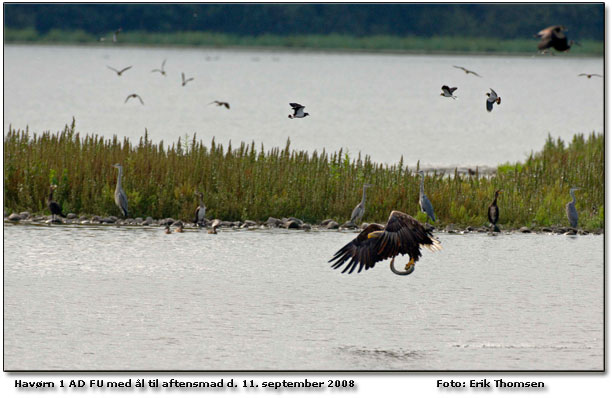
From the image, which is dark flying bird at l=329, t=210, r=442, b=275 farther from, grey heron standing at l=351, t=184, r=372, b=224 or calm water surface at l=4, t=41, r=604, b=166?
calm water surface at l=4, t=41, r=604, b=166

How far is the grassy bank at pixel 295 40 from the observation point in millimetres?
88938

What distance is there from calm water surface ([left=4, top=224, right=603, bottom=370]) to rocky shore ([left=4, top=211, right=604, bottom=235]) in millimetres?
415

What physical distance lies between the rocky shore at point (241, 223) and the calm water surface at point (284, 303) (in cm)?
41

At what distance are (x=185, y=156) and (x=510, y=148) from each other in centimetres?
2150

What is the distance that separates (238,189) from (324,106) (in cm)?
4041

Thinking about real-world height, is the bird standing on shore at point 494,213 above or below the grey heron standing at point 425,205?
below

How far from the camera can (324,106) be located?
60.4 metres

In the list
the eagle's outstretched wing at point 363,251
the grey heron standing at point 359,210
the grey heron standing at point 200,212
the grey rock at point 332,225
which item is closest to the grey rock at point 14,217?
the grey heron standing at point 200,212

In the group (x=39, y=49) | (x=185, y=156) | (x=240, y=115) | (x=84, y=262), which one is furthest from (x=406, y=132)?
(x=39, y=49)

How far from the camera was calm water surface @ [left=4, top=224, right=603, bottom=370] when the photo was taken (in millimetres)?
12109

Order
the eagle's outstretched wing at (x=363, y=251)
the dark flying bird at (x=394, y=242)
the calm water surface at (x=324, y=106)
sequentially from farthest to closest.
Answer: the calm water surface at (x=324, y=106), the eagle's outstretched wing at (x=363, y=251), the dark flying bird at (x=394, y=242)

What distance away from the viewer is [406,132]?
45750 millimetres

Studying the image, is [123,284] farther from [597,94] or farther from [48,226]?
[597,94]

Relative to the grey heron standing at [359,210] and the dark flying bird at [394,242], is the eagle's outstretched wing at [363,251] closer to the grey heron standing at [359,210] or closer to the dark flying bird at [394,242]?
the dark flying bird at [394,242]
